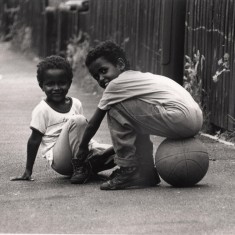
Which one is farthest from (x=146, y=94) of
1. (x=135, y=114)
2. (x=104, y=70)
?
(x=104, y=70)

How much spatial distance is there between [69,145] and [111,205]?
1.14 m

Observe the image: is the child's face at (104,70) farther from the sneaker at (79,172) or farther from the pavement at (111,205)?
the pavement at (111,205)

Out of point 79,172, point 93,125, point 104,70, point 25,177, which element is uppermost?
point 104,70

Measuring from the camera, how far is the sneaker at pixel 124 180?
293 inches

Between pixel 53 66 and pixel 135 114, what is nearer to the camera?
pixel 135 114

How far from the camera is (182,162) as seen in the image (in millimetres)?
7324

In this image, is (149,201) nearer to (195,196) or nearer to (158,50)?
(195,196)

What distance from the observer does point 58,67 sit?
314 inches

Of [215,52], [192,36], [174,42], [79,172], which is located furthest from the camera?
[174,42]

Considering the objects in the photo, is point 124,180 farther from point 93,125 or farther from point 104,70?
point 104,70

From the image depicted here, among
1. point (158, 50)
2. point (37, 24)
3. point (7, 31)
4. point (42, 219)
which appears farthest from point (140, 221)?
point (7, 31)

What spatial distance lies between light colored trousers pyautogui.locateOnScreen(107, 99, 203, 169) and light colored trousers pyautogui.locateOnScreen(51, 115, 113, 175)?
0.35 meters

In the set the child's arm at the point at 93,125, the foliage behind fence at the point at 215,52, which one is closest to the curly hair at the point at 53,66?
the child's arm at the point at 93,125

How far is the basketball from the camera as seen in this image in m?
7.33
